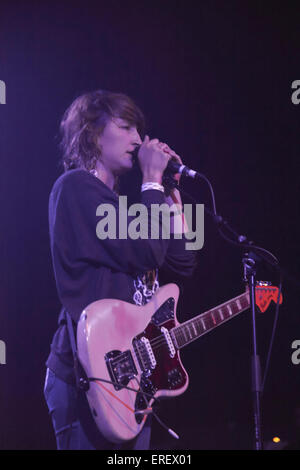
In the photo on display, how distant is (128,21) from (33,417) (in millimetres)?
2312

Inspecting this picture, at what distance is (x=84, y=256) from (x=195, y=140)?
147 cm

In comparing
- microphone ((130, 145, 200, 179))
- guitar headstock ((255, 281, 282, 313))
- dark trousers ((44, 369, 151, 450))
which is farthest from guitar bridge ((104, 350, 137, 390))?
guitar headstock ((255, 281, 282, 313))

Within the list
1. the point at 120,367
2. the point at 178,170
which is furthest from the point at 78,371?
the point at 178,170

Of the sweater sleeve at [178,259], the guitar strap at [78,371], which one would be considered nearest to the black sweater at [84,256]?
the guitar strap at [78,371]

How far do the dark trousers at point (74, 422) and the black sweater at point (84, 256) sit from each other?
0.21 ft

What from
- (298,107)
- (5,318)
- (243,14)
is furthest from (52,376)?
(243,14)

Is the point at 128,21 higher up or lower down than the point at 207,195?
higher up

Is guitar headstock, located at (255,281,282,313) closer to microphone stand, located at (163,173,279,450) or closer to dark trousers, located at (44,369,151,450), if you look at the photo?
microphone stand, located at (163,173,279,450)

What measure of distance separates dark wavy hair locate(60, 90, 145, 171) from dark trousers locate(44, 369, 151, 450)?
838 mm

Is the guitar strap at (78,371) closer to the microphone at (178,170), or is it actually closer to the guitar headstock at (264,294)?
the microphone at (178,170)

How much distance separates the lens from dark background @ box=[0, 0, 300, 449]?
2.47 metres

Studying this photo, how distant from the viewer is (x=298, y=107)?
2.71m
